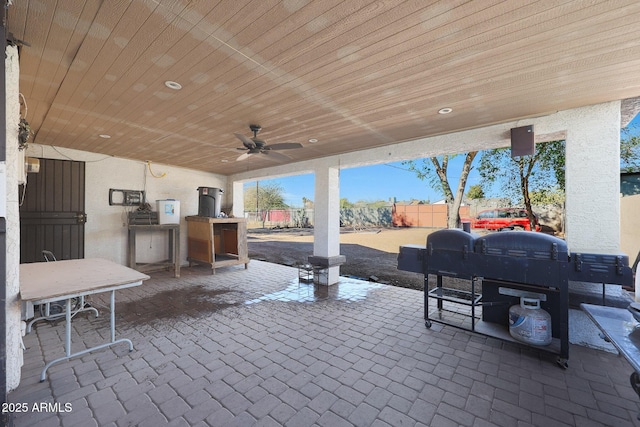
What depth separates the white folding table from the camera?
221cm

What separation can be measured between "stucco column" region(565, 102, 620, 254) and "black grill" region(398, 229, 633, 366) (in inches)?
16.0

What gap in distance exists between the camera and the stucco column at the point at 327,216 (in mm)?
5625

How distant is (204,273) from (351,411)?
18.4 ft

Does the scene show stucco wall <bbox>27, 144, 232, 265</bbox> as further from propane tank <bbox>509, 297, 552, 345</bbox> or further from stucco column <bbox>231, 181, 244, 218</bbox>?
propane tank <bbox>509, 297, 552, 345</bbox>

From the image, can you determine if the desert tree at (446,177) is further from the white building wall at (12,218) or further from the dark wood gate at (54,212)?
the dark wood gate at (54,212)

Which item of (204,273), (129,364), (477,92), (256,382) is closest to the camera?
(256,382)

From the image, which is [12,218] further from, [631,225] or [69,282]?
[631,225]

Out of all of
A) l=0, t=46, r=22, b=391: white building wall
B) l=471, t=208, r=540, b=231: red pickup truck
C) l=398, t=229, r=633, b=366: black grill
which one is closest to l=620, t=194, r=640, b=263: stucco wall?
l=398, t=229, r=633, b=366: black grill

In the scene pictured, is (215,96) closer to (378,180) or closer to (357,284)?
(357,284)

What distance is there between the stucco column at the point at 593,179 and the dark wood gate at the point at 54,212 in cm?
854

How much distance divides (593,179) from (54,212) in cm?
884

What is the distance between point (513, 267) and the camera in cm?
286

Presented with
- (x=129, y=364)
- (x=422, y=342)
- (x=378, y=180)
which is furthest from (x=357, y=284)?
(x=378, y=180)

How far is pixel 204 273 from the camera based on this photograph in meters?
6.68
